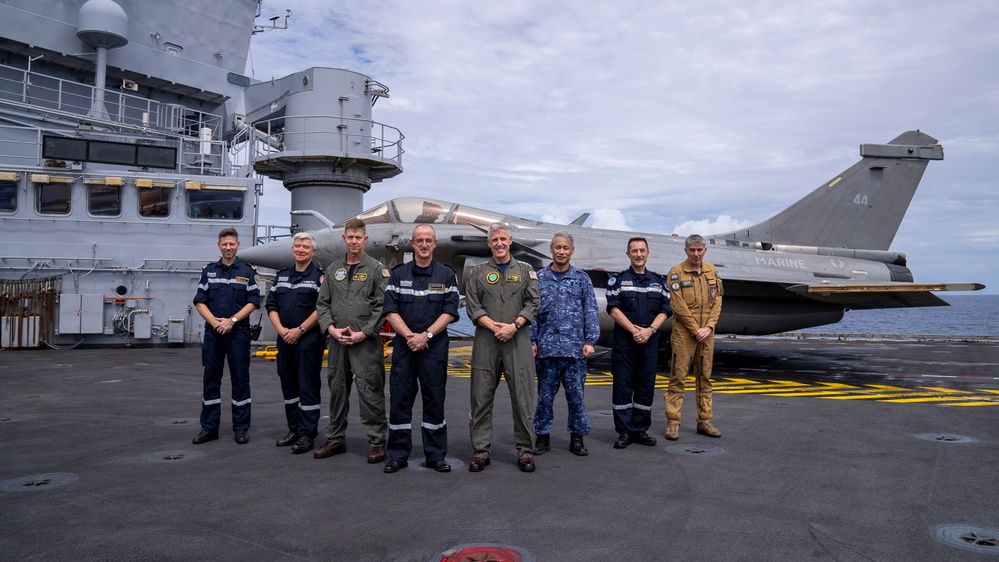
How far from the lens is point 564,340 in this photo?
5.70m

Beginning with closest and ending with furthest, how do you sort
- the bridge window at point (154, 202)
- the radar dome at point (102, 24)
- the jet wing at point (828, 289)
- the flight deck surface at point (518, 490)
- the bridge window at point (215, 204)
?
the flight deck surface at point (518, 490)
the jet wing at point (828, 289)
the bridge window at point (154, 202)
the bridge window at point (215, 204)
the radar dome at point (102, 24)

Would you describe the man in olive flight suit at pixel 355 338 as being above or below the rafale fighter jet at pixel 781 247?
below

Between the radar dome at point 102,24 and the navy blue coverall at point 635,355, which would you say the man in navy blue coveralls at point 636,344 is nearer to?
the navy blue coverall at point 635,355

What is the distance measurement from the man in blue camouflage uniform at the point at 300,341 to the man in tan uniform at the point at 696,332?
360 cm

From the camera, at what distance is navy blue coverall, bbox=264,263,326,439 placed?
582 centimetres

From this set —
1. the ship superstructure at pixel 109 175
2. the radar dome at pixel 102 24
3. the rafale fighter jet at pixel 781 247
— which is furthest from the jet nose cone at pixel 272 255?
the radar dome at pixel 102 24

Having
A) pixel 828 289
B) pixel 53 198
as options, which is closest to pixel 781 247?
pixel 828 289

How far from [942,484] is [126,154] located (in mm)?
19433

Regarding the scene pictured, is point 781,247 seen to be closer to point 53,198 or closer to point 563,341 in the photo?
point 563,341

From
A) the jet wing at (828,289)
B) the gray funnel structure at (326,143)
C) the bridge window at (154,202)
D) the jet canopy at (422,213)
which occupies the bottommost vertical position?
the jet wing at (828,289)

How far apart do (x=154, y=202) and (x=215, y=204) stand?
5.30 ft

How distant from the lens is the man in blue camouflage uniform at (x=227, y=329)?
6.10 meters

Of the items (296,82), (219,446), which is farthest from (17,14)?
(219,446)

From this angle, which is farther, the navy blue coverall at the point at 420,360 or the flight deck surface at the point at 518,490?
the navy blue coverall at the point at 420,360
